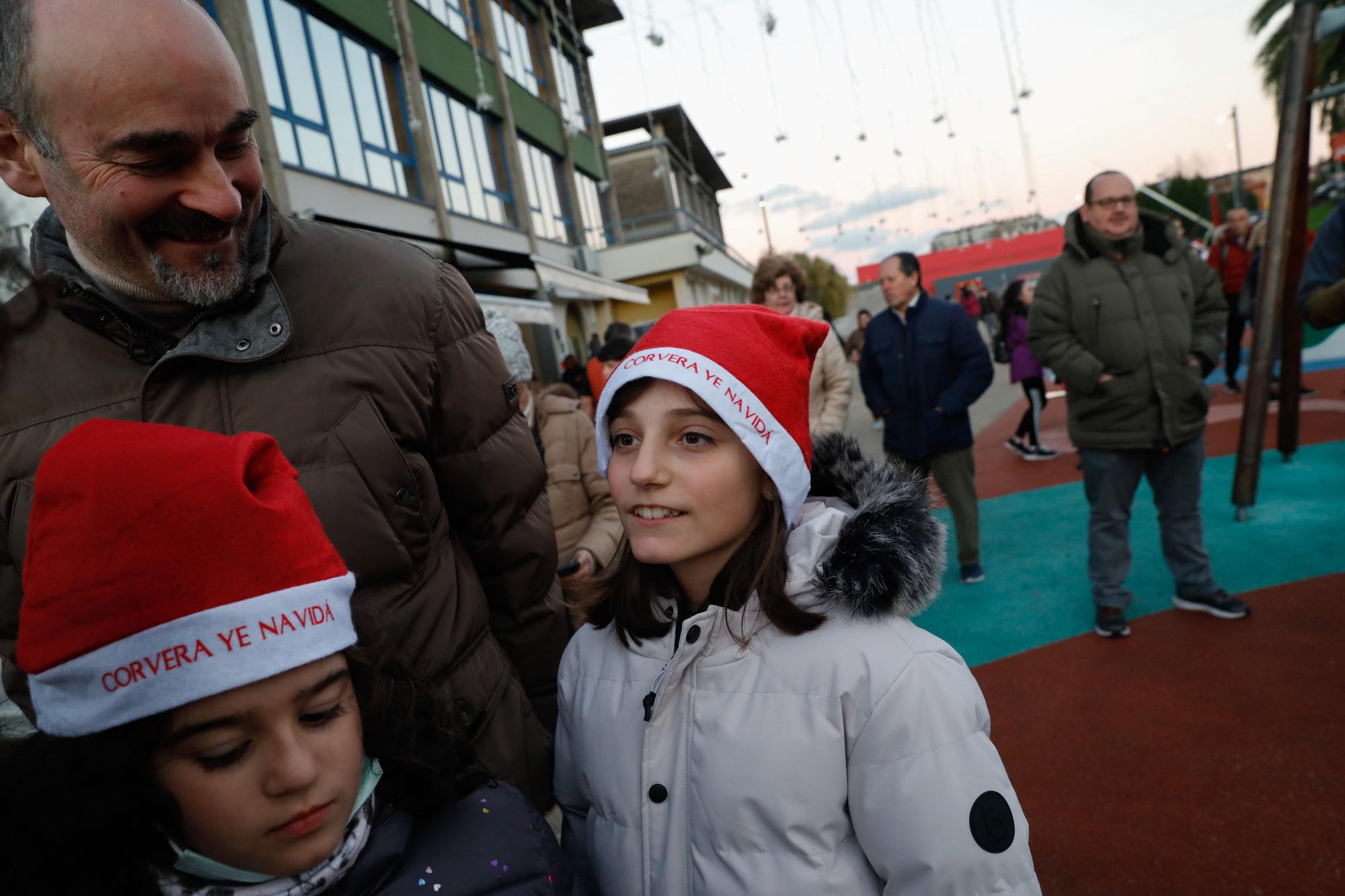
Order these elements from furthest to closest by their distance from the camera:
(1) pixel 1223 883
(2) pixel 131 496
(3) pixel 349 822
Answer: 1. (1) pixel 1223 883
2. (3) pixel 349 822
3. (2) pixel 131 496

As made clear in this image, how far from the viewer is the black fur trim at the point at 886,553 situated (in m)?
1.44

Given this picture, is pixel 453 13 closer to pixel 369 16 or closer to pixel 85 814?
pixel 369 16

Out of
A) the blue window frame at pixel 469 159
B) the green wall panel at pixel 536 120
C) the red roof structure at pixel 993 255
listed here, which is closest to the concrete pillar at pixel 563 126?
the green wall panel at pixel 536 120

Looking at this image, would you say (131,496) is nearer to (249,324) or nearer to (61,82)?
(249,324)

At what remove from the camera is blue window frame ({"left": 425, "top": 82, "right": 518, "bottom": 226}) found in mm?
14609

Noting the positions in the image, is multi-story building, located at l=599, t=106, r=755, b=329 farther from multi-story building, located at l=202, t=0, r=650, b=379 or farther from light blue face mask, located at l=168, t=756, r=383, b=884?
light blue face mask, located at l=168, t=756, r=383, b=884

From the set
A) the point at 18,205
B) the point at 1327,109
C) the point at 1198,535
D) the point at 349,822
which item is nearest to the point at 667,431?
the point at 349,822

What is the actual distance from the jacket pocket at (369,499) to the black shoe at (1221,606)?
4.12 m

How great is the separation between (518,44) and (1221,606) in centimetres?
1980

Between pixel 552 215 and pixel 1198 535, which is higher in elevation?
pixel 552 215

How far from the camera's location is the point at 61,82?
1.18 meters

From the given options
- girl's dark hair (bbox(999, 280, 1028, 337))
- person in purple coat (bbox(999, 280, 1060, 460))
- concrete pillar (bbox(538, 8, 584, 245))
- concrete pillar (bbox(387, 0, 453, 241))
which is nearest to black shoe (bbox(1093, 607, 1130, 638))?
person in purple coat (bbox(999, 280, 1060, 460))

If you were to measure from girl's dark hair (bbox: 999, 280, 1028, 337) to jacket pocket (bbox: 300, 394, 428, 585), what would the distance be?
8713 millimetres

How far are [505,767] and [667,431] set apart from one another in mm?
739
